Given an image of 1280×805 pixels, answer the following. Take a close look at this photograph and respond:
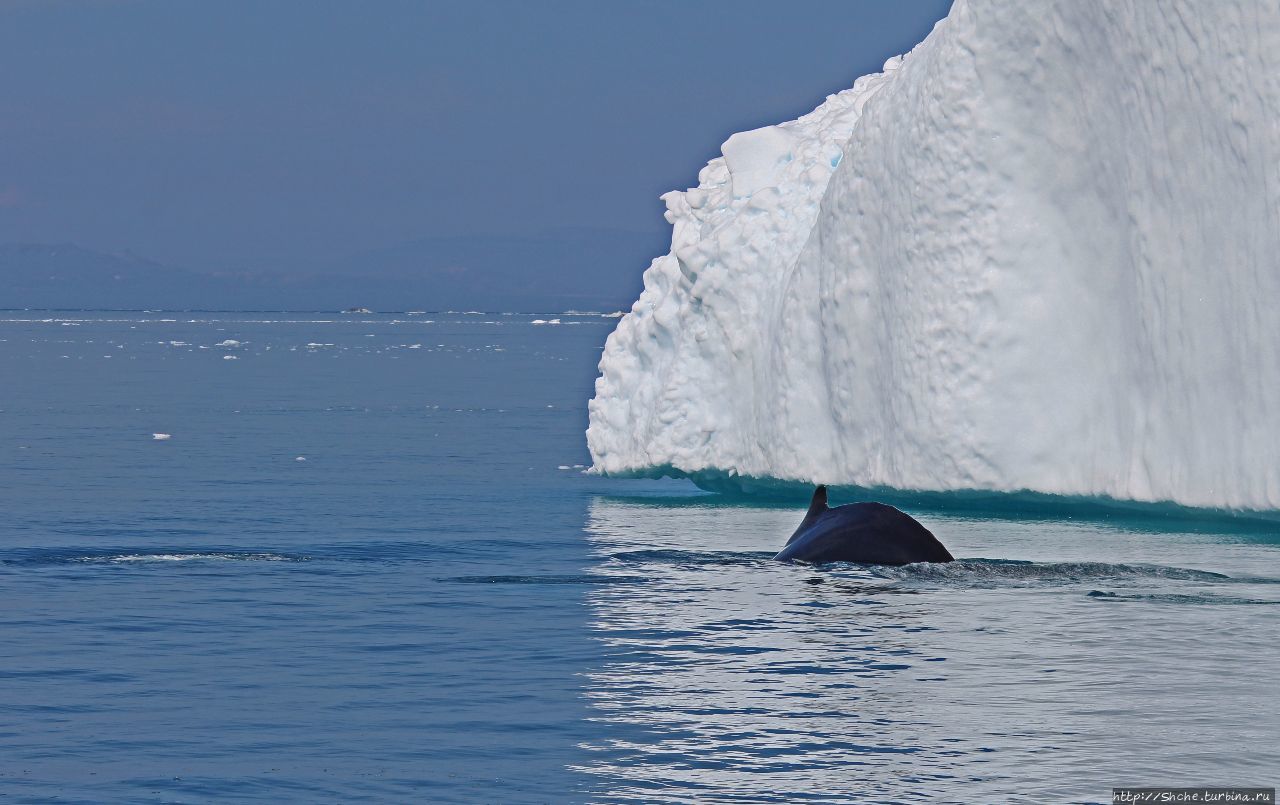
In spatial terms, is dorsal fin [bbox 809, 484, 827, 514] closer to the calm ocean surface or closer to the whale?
the whale

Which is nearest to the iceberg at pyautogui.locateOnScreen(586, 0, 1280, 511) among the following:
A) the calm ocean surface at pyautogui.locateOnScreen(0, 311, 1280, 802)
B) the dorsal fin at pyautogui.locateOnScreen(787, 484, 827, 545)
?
the calm ocean surface at pyautogui.locateOnScreen(0, 311, 1280, 802)

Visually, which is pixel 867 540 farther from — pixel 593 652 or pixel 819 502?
pixel 593 652

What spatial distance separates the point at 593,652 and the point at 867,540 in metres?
5.48

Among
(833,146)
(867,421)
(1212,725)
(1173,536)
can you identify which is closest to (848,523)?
(1173,536)

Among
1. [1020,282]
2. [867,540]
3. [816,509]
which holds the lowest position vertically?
[867,540]

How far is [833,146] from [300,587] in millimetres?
14538

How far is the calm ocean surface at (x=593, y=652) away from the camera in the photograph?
1000 centimetres

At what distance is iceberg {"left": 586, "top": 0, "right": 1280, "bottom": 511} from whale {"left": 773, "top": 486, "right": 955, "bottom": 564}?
4.43 meters

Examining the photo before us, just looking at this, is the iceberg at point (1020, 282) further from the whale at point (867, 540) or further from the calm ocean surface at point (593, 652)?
the whale at point (867, 540)

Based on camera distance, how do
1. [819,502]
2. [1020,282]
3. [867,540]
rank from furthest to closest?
[1020,282] < [819,502] < [867,540]

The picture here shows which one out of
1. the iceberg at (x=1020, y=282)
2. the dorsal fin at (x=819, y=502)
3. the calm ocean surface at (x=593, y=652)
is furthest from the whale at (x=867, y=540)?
the iceberg at (x=1020, y=282)

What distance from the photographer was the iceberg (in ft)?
67.7

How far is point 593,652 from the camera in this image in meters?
13.9

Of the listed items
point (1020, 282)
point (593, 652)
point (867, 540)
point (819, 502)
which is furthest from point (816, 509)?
point (593, 652)
